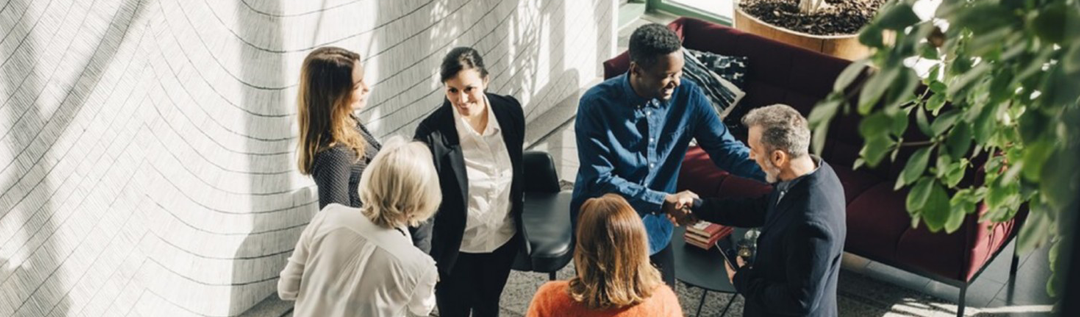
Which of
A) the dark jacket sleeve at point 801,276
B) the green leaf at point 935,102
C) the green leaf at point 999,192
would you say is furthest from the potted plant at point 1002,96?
the dark jacket sleeve at point 801,276

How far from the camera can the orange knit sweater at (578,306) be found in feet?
9.48

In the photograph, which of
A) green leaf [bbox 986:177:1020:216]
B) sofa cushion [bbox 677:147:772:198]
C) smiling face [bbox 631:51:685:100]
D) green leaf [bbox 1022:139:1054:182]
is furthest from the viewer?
sofa cushion [bbox 677:147:772:198]

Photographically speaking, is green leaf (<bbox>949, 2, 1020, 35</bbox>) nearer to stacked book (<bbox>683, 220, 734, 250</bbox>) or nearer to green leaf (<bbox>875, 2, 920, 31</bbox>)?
green leaf (<bbox>875, 2, 920, 31</bbox>)

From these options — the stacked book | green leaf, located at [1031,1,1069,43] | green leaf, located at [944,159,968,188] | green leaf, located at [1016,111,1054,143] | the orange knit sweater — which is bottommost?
the stacked book

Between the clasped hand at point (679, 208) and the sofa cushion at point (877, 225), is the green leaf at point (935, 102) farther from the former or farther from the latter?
the sofa cushion at point (877, 225)

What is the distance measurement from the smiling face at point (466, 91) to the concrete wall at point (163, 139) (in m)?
0.99

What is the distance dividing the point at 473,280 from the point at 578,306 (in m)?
1.25

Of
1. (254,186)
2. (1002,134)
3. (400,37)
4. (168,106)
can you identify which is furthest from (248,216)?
(1002,134)

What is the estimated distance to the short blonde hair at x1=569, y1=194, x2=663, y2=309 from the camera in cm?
289

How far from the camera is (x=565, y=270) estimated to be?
5.35 metres

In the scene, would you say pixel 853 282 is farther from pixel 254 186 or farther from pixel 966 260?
pixel 254 186

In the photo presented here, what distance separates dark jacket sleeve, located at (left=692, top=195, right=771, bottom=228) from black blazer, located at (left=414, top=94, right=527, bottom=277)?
25.5 inches

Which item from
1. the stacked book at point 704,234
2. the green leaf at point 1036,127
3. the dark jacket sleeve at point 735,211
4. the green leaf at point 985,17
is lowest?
the stacked book at point 704,234

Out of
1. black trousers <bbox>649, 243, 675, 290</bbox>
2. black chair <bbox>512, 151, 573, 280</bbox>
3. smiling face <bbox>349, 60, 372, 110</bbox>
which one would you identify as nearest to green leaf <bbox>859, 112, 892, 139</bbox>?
smiling face <bbox>349, 60, 372, 110</bbox>
